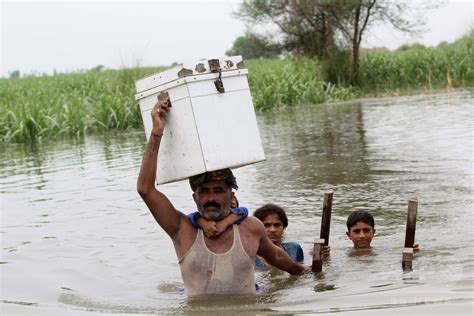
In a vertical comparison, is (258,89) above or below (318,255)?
above

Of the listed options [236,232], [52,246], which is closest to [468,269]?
[236,232]

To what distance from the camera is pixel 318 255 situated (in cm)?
552

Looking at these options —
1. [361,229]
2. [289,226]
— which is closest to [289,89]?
[289,226]

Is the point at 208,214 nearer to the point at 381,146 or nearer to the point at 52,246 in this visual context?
the point at 52,246

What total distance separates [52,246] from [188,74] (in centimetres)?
348

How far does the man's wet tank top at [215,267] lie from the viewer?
4539 mm

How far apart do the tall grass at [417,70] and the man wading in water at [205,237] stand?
2228cm

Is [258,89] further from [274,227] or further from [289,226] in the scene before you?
[274,227]

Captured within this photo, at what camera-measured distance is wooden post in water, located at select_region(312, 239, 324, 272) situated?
5.45 m

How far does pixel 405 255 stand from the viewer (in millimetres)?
5531

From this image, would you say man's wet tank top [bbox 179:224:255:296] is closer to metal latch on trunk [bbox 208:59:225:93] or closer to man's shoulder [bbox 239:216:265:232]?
man's shoulder [bbox 239:216:265:232]

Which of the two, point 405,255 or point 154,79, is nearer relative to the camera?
point 154,79

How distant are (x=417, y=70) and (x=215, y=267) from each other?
23988mm

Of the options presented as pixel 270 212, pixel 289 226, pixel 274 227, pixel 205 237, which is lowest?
pixel 289 226
